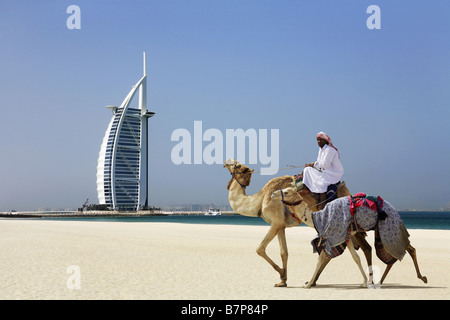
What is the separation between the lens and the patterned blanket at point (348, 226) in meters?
8.76

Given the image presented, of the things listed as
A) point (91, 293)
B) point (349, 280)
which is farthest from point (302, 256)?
point (91, 293)

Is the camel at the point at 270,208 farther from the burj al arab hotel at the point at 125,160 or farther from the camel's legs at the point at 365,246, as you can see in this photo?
the burj al arab hotel at the point at 125,160

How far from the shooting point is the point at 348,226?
345 inches

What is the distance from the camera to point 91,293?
8734 millimetres

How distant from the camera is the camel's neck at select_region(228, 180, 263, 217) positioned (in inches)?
369

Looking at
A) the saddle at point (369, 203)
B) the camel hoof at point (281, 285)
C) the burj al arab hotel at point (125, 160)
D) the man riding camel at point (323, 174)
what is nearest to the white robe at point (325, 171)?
the man riding camel at point (323, 174)

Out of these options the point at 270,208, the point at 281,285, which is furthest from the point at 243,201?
the point at 281,285

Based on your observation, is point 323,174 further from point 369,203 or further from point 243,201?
point 243,201

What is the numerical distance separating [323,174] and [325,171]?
0.24ft

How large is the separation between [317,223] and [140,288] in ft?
12.2

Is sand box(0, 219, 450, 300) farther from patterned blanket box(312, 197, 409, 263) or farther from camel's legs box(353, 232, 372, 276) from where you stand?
patterned blanket box(312, 197, 409, 263)

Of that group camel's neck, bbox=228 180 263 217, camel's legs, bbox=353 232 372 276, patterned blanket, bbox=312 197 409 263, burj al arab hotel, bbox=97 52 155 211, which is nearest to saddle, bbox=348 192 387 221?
patterned blanket, bbox=312 197 409 263

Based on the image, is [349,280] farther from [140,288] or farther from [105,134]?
[105,134]

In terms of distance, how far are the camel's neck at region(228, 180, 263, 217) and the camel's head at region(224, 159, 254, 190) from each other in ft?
0.34
